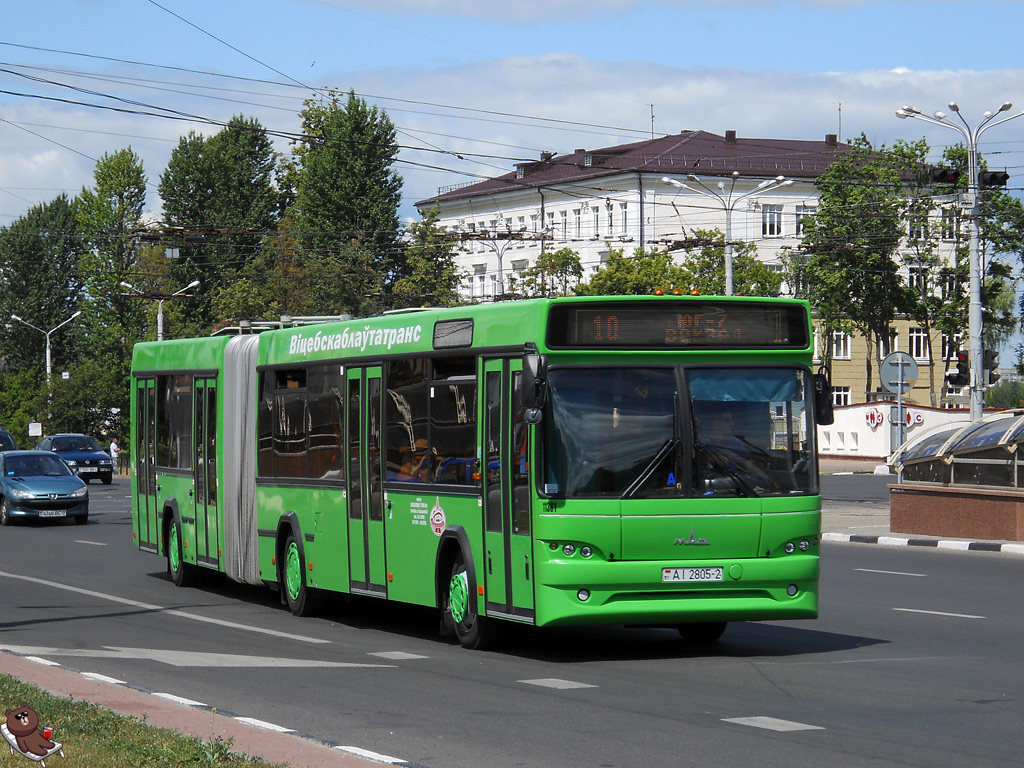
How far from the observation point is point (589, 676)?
446 inches

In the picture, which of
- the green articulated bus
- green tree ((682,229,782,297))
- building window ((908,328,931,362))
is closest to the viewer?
the green articulated bus

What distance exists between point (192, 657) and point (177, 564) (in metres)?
7.35

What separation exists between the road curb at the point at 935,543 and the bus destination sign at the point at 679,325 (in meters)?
13.1

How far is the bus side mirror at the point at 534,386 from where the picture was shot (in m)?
11.6

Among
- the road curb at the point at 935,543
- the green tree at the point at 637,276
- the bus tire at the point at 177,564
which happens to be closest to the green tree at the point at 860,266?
the green tree at the point at 637,276

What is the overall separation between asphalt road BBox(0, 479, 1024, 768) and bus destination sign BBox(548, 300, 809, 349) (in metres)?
2.32

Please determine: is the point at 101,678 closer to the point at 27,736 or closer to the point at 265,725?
the point at 265,725

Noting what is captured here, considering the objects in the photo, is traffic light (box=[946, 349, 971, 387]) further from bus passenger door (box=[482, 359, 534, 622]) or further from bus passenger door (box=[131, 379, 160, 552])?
bus passenger door (box=[482, 359, 534, 622])

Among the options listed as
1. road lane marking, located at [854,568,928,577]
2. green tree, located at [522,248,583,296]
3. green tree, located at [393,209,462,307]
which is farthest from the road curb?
green tree, located at [393,209,462,307]

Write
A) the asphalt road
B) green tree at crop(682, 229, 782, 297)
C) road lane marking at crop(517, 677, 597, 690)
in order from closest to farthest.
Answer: the asphalt road → road lane marking at crop(517, 677, 597, 690) → green tree at crop(682, 229, 782, 297)

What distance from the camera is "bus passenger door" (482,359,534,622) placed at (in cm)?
1202

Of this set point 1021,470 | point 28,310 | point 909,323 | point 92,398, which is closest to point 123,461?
point 92,398

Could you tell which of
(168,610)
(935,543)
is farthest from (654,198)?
(168,610)

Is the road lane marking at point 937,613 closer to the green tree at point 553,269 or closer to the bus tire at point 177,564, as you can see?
the bus tire at point 177,564
